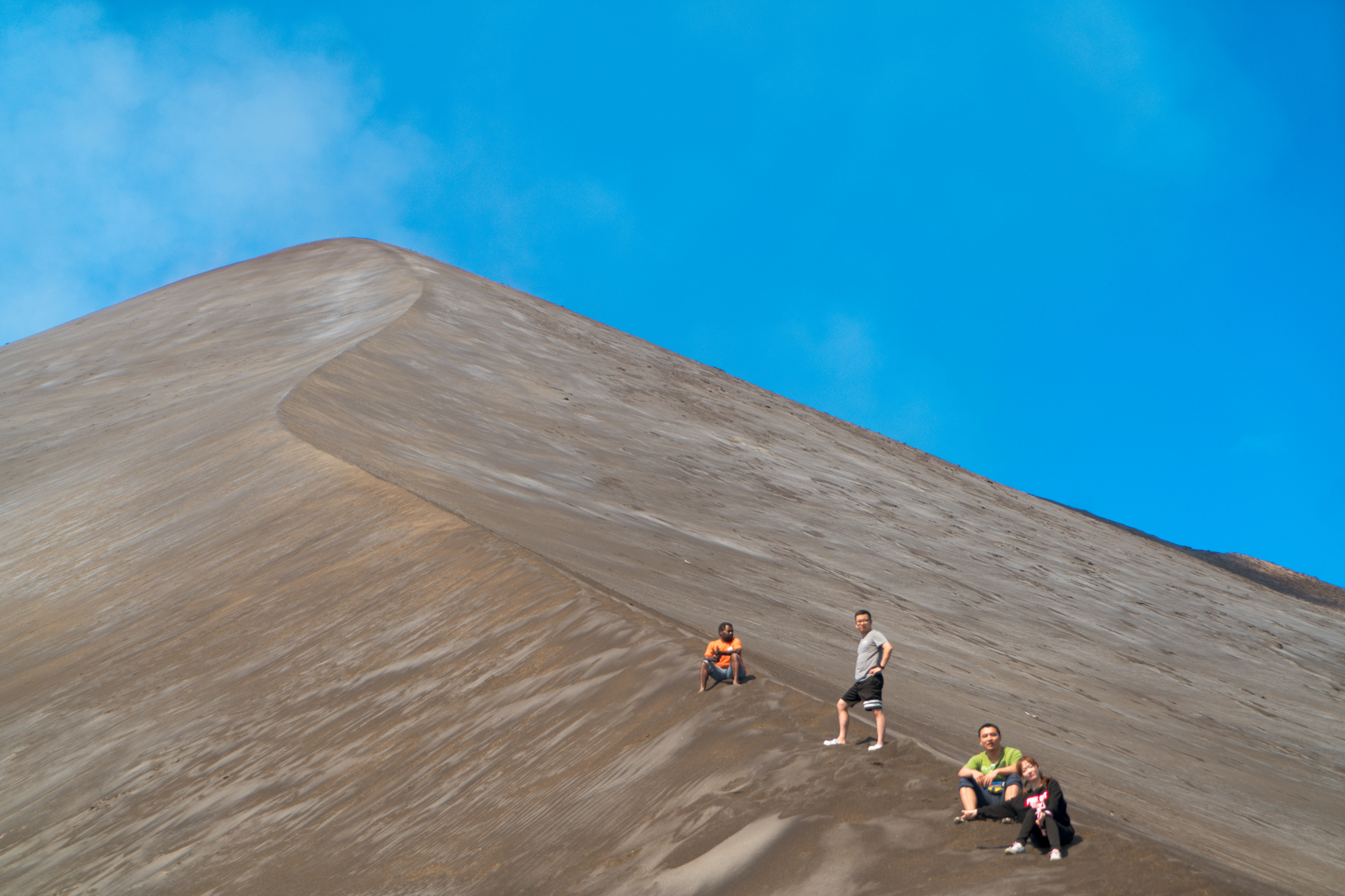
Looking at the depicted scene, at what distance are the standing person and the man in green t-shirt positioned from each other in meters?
0.77

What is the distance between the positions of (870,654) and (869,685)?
272mm

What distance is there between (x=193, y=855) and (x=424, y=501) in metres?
5.83

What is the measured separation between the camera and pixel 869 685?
755 centimetres

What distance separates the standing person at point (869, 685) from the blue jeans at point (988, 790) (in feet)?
2.78

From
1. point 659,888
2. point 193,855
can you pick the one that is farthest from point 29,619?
point 659,888

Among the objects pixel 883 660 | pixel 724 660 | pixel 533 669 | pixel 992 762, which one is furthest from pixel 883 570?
pixel 992 762

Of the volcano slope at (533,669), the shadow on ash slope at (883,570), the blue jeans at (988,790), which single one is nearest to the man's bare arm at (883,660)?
the volcano slope at (533,669)

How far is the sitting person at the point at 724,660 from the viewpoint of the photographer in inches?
339

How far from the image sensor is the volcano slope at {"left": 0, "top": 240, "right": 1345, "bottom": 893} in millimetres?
7496

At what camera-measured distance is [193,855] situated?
912cm

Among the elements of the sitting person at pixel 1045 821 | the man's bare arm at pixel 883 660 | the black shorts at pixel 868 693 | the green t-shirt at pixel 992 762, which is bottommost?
the sitting person at pixel 1045 821

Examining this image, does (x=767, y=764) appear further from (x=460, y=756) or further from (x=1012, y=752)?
(x=460, y=756)

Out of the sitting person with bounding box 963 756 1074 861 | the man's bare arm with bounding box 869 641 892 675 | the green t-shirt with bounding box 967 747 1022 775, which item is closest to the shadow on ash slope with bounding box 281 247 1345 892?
the man's bare arm with bounding box 869 641 892 675

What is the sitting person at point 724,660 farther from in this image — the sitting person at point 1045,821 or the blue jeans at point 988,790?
the sitting person at point 1045,821
